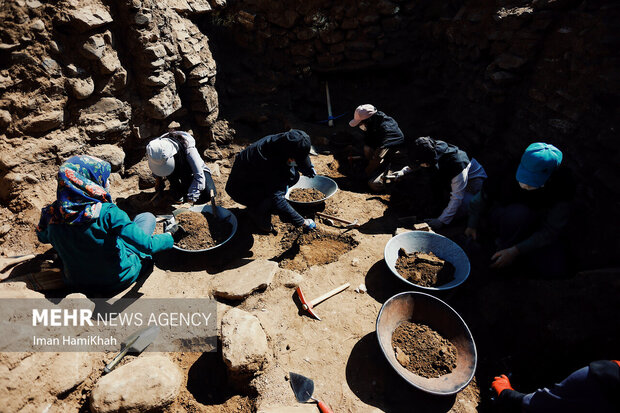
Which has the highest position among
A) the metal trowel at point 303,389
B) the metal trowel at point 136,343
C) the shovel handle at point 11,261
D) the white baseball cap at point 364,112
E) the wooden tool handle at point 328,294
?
the white baseball cap at point 364,112

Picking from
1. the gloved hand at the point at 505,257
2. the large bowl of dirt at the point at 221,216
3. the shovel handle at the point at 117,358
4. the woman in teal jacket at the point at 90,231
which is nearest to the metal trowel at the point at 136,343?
the shovel handle at the point at 117,358

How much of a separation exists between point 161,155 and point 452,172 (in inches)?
140

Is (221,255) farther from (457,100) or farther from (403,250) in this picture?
(457,100)

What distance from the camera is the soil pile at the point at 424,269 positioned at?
3334 mm

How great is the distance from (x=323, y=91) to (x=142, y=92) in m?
3.83

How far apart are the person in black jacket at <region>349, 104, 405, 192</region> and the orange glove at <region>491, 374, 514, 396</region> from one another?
318cm

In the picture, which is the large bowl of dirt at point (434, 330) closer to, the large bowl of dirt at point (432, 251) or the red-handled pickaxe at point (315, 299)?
the large bowl of dirt at point (432, 251)

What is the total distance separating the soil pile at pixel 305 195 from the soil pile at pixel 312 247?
0.50 metres

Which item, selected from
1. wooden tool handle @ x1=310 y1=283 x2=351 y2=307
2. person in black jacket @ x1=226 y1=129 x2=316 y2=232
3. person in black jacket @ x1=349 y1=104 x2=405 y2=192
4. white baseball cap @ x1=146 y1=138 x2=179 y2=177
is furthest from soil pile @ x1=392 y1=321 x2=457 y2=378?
white baseball cap @ x1=146 y1=138 x2=179 y2=177

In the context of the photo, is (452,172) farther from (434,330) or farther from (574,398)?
(574,398)

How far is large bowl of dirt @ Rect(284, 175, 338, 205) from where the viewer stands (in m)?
4.62

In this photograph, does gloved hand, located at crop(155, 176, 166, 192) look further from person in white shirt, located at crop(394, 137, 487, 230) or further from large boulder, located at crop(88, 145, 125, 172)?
person in white shirt, located at crop(394, 137, 487, 230)

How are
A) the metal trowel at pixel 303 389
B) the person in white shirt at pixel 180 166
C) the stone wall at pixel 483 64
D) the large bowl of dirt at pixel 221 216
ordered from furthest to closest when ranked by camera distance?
the large bowl of dirt at pixel 221 216 < the person in white shirt at pixel 180 166 < the stone wall at pixel 483 64 < the metal trowel at pixel 303 389

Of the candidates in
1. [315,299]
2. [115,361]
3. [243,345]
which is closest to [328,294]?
[315,299]
